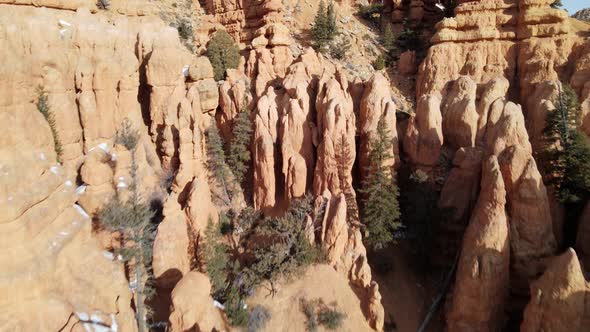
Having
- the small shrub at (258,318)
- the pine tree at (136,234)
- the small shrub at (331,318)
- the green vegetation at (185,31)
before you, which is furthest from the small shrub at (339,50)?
the small shrub at (258,318)

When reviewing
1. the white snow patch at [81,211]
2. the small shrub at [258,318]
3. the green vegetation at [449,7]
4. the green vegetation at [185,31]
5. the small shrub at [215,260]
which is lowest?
the small shrub at [258,318]

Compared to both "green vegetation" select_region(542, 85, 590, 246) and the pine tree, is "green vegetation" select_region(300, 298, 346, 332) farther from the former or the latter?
"green vegetation" select_region(542, 85, 590, 246)

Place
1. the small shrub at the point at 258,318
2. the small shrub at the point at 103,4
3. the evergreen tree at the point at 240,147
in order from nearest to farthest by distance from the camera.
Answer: the small shrub at the point at 258,318 → the evergreen tree at the point at 240,147 → the small shrub at the point at 103,4

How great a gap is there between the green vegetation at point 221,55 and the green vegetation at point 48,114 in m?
12.4

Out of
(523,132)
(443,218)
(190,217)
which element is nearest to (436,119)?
(523,132)

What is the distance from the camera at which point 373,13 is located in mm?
42406

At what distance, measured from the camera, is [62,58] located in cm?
2030

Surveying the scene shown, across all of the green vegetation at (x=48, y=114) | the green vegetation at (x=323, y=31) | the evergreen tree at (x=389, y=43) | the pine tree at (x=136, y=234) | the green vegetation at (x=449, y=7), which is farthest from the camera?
the evergreen tree at (x=389, y=43)

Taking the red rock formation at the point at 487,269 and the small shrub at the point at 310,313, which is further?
the small shrub at the point at 310,313

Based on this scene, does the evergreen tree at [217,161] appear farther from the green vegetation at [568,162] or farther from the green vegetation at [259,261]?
the green vegetation at [568,162]

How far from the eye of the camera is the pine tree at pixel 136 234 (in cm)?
1622

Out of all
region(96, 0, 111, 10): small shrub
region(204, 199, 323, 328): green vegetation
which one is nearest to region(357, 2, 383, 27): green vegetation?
region(96, 0, 111, 10): small shrub

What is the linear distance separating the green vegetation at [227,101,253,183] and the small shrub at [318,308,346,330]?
10.8 metres

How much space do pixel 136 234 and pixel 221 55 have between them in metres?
18.0
